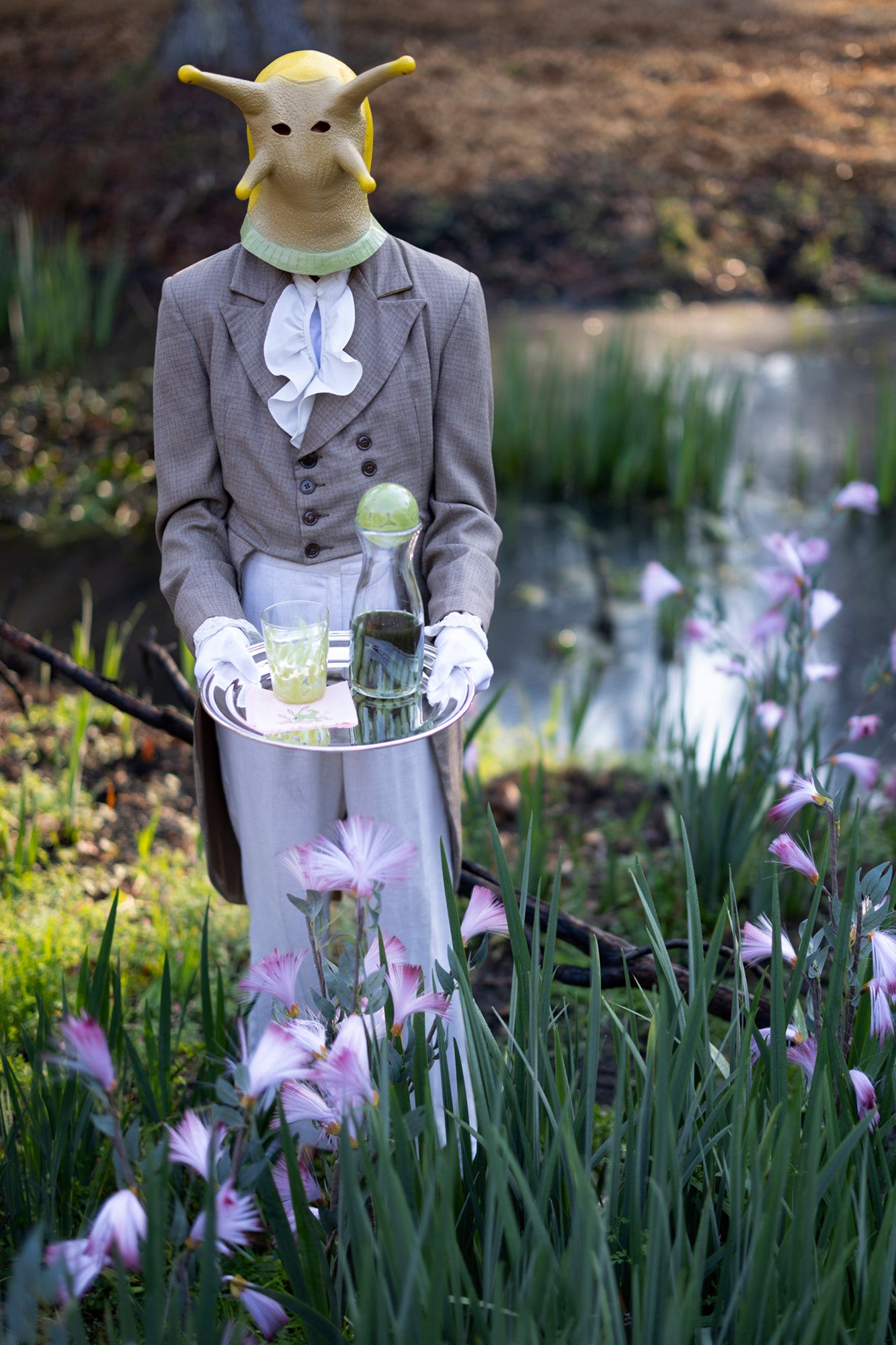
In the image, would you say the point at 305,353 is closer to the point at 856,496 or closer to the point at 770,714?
the point at 770,714

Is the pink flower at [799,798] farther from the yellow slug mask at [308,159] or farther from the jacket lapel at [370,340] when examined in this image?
the yellow slug mask at [308,159]

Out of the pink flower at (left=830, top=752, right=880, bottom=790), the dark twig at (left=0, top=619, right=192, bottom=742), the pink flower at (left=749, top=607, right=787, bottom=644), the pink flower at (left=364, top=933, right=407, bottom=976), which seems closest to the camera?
the pink flower at (left=364, top=933, right=407, bottom=976)

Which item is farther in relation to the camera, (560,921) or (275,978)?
(560,921)

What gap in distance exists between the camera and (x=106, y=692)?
6.06 feet

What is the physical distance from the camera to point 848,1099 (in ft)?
3.94

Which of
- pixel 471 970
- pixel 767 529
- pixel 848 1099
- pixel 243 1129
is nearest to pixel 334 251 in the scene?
pixel 471 970

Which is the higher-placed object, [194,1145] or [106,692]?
[106,692]

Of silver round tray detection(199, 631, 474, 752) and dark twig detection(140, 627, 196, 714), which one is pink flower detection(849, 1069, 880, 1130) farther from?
dark twig detection(140, 627, 196, 714)

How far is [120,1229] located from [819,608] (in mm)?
1650

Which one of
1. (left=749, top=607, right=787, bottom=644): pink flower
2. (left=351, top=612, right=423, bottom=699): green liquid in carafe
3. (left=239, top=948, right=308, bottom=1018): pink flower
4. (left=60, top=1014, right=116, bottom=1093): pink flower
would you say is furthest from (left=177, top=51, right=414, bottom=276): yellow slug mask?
(left=749, top=607, right=787, bottom=644): pink flower

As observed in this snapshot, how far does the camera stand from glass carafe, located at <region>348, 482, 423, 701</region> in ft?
4.19

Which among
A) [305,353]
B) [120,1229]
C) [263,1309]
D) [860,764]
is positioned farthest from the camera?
[860,764]

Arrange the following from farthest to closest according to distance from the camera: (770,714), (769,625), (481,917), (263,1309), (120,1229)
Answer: (769,625) < (770,714) < (481,917) < (263,1309) < (120,1229)

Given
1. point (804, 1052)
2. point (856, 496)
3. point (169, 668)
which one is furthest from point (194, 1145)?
point (856, 496)
